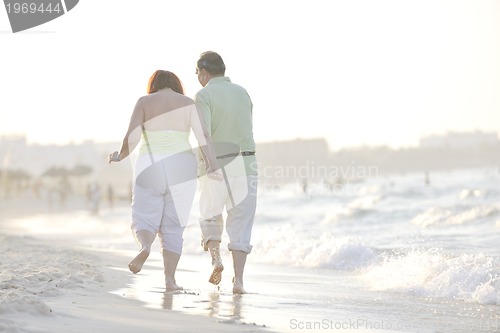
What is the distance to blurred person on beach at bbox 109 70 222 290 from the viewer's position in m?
5.86

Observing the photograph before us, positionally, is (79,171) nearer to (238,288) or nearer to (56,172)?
(56,172)

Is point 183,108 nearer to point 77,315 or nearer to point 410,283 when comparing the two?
point 77,315

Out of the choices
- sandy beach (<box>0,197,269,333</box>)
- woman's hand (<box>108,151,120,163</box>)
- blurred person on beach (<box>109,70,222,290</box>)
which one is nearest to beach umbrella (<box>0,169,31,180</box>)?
sandy beach (<box>0,197,269,333</box>)

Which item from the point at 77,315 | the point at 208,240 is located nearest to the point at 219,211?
the point at 208,240

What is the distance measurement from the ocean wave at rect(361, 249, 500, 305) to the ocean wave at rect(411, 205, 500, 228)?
32.4 ft

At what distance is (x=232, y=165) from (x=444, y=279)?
2.50 m

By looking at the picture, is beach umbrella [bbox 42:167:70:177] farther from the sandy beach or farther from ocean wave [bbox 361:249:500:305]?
the sandy beach

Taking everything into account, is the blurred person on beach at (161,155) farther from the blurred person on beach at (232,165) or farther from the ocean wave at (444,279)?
the ocean wave at (444,279)

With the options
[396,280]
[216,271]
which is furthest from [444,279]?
[216,271]

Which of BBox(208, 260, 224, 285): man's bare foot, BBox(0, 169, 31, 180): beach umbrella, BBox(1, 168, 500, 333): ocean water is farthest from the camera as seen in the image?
BBox(0, 169, 31, 180): beach umbrella

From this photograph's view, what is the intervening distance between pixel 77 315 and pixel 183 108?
6.76 ft

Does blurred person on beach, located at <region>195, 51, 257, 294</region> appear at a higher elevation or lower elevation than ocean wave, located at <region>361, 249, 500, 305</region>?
higher

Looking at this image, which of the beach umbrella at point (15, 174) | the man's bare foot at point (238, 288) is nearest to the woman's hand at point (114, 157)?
the man's bare foot at point (238, 288)

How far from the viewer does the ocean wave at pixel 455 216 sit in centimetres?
1809
